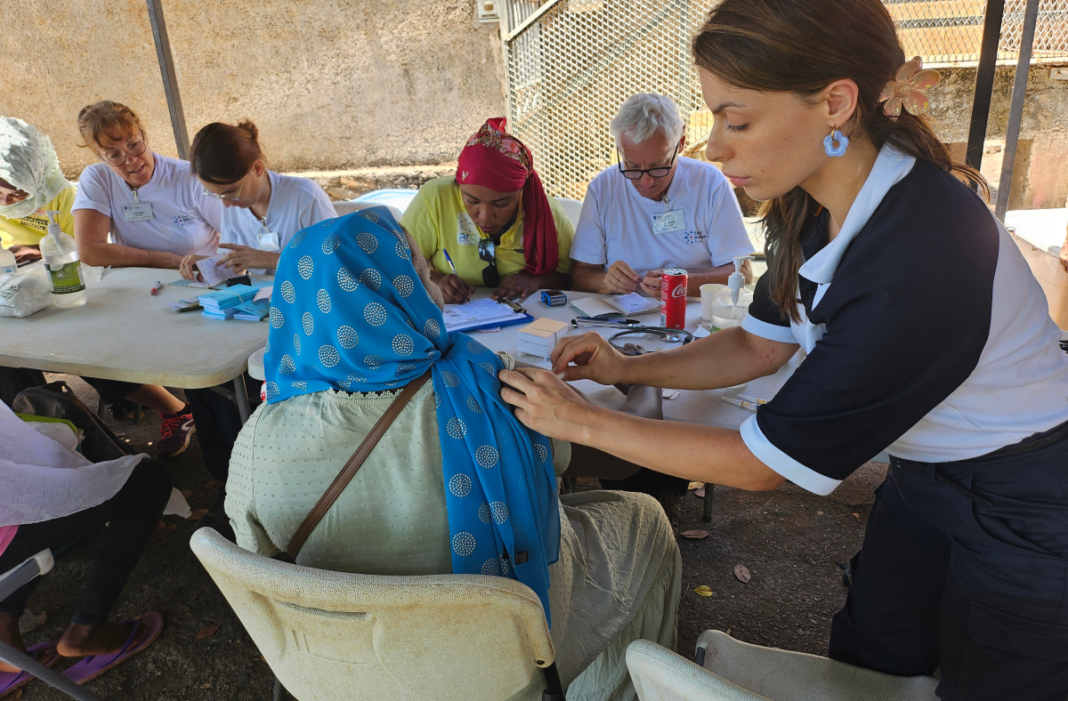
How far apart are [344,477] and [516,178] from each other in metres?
2.04

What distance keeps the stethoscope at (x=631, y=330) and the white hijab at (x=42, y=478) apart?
163 centimetres

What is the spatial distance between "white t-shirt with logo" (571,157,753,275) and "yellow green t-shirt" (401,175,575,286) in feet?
1.16

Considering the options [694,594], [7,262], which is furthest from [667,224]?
[7,262]

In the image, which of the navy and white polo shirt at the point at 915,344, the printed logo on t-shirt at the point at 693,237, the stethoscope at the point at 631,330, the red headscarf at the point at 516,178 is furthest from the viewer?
the printed logo on t-shirt at the point at 693,237

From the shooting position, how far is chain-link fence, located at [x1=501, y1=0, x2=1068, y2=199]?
7.69 m

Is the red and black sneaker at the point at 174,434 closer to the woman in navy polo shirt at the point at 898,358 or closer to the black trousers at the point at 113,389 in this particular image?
the black trousers at the point at 113,389

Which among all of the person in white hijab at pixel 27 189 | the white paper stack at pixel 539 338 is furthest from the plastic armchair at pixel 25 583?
the person in white hijab at pixel 27 189

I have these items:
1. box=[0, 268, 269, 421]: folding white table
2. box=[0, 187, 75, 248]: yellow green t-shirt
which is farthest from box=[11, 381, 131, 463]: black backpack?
box=[0, 187, 75, 248]: yellow green t-shirt

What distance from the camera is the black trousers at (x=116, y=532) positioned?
219cm

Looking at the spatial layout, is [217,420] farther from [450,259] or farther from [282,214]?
[450,259]

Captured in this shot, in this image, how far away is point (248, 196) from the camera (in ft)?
11.7

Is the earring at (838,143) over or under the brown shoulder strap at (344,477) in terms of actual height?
over

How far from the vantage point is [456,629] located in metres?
1.10

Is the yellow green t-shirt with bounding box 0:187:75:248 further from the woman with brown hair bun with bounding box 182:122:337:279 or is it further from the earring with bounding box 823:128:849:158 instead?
the earring with bounding box 823:128:849:158
